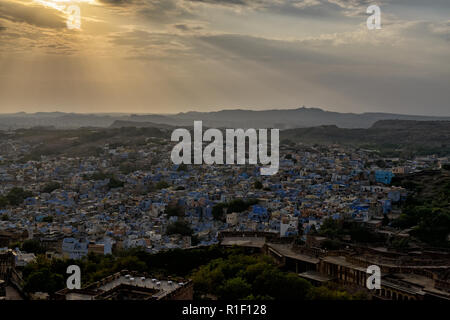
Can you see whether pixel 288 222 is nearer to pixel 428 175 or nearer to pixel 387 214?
pixel 387 214

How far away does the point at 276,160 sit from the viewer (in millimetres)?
40844

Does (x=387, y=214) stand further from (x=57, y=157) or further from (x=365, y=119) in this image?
(x=365, y=119)

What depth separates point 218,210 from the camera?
81.2 ft

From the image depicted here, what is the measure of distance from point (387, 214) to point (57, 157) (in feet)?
105

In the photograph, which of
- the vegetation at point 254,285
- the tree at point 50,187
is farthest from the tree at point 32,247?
the tree at point 50,187

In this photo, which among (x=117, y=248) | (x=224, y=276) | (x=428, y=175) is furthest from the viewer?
(x=428, y=175)

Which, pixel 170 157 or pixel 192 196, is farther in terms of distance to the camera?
pixel 170 157

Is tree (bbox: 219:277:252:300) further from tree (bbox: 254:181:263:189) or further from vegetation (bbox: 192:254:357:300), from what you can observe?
tree (bbox: 254:181:263:189)

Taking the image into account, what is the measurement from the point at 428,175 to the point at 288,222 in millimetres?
12274

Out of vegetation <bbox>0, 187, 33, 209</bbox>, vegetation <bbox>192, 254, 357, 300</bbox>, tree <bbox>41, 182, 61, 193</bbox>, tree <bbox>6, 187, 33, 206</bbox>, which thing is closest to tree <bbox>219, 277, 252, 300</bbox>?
vegetation <bbox>192, 254, 357, 300</bbox>

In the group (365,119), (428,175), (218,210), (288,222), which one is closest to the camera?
(288,222)

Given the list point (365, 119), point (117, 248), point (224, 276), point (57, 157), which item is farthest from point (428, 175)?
point (365, 119)

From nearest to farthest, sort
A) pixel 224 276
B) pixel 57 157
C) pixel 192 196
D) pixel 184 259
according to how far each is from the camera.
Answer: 1. pixel 224 276
2. pixel 184 259
3. pixel 192 196
4. pixel 57 157

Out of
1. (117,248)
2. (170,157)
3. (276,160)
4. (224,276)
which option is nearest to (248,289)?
(224,276)
